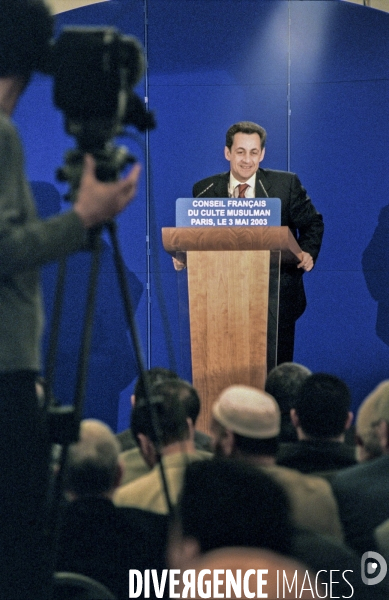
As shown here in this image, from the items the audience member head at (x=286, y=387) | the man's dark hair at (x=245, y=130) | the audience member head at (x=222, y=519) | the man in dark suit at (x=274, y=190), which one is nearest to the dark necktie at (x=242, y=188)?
the man in dark suit at (x=274, y=190)

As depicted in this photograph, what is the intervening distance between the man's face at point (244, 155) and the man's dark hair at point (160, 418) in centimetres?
104

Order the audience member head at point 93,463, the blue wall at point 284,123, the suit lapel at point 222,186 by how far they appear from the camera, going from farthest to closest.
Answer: the suit lapel at point 222,186
the blue wall at point 284,123
the audience member head at point 93,463

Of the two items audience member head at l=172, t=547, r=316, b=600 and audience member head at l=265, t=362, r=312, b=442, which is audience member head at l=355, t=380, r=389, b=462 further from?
audience member head at l=172, t=547, r=316, b=600

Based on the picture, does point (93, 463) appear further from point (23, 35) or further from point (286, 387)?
point (23, 35)

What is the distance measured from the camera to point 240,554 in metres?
1.52

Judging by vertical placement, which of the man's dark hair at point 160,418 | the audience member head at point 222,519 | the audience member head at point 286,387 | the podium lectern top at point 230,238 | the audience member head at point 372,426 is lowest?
the audience member head at point 222,519

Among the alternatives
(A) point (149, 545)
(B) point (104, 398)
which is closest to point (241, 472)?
(A) point (149, 545)

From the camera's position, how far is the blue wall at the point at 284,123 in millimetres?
1830

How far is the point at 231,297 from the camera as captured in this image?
2053 mm

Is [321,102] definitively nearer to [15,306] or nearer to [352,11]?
[352,11]

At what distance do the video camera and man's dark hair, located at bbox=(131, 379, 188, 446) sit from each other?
0.49 meters

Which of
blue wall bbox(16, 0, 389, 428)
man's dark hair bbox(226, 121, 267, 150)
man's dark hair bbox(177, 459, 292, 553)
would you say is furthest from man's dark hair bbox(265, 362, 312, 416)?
man's dark hair bbox(226, 121, 267, 150)

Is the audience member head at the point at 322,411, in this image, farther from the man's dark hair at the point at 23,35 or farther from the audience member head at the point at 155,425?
the man's dark hair at the point at 23,35

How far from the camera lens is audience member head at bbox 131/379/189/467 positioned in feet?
5.05
